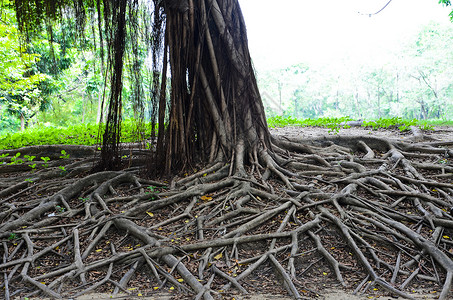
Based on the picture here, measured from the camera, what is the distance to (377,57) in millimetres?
34219

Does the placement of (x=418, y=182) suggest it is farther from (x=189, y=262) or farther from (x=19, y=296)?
Answer: (x=19, y=296)

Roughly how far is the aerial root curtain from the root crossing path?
0.37 m

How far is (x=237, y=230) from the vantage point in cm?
361

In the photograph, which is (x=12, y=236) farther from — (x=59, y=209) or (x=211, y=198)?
(x=211, y=198)

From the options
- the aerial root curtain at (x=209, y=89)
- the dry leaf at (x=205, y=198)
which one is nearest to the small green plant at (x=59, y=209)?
the aerial root curtain at (x=209, y=89)

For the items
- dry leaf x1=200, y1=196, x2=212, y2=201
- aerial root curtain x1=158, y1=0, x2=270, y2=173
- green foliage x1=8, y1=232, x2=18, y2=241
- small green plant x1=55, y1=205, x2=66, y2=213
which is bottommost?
green foliage x1=8, y1=232, x2=18, y2=241

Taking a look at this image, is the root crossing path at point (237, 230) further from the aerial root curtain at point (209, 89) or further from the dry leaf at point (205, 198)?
the aerial root curtain at point (209, 89)

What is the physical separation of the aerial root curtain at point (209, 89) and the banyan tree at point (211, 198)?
20 mm

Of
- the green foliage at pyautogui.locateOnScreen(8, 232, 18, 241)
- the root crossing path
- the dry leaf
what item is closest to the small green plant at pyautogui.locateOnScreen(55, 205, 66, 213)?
the root crossing path

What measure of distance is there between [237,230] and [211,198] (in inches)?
33.8

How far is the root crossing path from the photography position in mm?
3008

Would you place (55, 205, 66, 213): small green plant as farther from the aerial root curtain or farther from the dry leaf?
the dry leaf

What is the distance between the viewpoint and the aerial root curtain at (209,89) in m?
5.03

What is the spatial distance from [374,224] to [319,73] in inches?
1434
